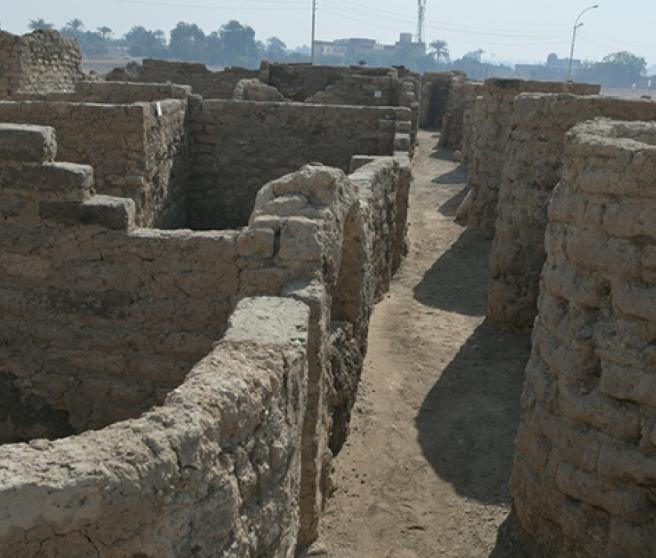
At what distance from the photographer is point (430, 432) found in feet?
23.7

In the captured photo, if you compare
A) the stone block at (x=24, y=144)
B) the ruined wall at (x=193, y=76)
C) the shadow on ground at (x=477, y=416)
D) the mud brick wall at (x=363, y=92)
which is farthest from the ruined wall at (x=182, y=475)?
the ruined wall at (x=193, y=76)

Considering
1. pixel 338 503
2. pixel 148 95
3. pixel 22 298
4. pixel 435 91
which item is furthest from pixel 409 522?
pixel 435 91

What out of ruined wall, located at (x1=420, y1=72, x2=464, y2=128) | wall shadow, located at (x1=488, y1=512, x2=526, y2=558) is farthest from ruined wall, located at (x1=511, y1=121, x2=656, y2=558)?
ruined wall, located at (x1=420, y1=72, x2=464, y2=128)

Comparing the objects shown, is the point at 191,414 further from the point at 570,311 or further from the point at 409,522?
the point at 409,522

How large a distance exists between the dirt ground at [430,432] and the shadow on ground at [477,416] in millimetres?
11

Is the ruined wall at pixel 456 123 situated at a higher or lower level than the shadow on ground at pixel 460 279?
higher

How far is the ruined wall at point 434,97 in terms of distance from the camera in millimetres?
32312

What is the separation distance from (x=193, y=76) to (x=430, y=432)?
537 inches

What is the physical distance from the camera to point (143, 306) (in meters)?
5.39

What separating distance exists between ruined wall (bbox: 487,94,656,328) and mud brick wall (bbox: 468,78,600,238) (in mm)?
3246

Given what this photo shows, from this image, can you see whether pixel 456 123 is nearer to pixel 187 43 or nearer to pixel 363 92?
pixel 363 92

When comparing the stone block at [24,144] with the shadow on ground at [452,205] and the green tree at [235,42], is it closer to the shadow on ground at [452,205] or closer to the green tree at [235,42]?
the shadow on ground at [452,205]

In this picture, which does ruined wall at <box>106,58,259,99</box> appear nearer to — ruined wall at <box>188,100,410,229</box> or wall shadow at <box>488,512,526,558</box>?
ruined wall at <box>188,100,410,229</box>

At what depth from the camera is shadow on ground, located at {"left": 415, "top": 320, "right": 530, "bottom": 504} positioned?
6531 mm
